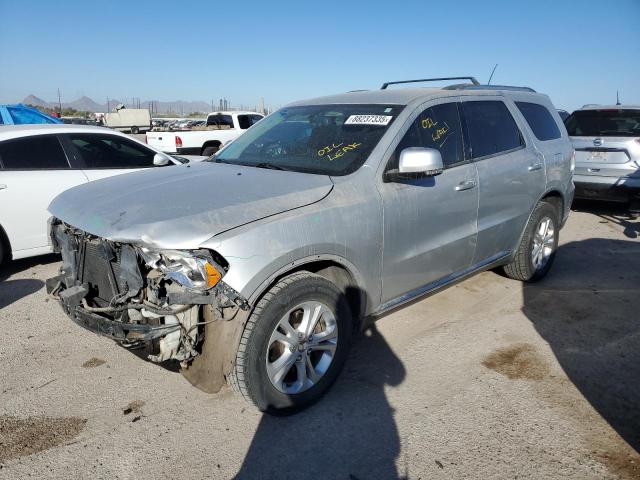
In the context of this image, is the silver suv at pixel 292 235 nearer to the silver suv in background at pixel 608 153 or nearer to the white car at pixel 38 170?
the white car at pixel 38 170

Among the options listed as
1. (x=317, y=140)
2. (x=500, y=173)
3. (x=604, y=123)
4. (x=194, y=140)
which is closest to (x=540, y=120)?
(x=500, y=173)

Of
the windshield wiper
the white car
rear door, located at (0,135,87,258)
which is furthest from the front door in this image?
rear door, located at (0,135,87,258)

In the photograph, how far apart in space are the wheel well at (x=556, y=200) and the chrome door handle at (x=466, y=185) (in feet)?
5.05

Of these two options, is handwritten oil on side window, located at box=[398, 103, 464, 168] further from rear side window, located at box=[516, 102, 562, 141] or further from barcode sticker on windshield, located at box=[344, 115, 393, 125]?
rear side window, located at box=[516, 102, 562, 141]

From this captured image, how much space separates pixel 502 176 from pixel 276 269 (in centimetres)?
249

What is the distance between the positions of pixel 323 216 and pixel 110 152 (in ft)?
14.4

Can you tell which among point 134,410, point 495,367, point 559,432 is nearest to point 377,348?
point 495,367

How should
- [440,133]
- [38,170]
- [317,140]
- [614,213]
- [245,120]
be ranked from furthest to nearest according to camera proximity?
[245,120] < [614,213] < [38,170] < [440,133] < [317,140]

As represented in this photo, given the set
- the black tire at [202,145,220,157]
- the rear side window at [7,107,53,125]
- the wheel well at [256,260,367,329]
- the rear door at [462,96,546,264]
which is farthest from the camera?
the black tire at [202,145,220,157]

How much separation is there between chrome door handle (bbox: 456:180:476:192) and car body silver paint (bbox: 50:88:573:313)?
6cm

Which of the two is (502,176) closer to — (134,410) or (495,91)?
(495,91)

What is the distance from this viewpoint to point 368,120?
11.5 feet

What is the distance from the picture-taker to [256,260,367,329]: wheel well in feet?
9.87

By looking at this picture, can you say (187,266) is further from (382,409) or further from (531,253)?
(531,253)
